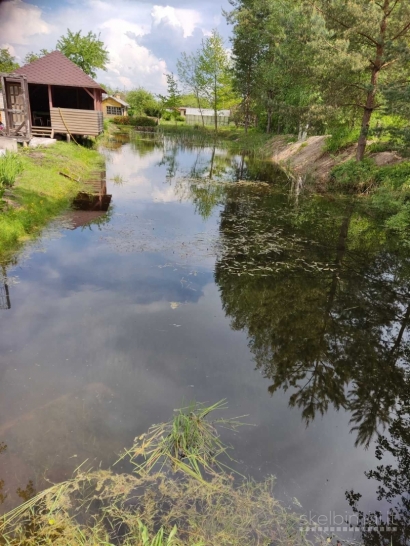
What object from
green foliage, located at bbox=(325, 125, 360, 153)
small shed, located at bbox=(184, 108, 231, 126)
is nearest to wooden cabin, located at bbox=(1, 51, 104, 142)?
green foliage, located at bbox=(325, 125, 360, 153)

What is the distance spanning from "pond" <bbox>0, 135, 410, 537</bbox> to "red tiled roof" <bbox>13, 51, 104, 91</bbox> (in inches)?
Result: 544

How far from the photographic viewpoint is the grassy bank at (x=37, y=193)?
26.6ft

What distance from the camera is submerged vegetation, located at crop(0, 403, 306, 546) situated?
264 centimetres

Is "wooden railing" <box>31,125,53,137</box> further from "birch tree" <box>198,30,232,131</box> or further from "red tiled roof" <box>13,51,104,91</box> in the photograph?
"birch tree" <box>198,30,232,131</box>

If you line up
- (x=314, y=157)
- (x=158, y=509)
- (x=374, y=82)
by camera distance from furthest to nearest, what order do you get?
(x=314, y=157) → (x=374, y=82) → (x=158, y=509)

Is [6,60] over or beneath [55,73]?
over

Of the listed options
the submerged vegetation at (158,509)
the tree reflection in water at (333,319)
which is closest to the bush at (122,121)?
the tree reflection in water at (333,319)

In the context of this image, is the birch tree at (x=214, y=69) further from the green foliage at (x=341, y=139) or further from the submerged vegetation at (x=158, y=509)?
the submerged vegetation at (x=158, y=509)

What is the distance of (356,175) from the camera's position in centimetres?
1592

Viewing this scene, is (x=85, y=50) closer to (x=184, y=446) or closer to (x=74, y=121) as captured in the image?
(x=74, y=121)

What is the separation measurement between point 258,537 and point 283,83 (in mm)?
32393

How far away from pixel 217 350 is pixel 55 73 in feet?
69.0

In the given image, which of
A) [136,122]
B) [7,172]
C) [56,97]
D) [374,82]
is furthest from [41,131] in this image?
[136,122]

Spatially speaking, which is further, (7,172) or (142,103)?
(142,103)
